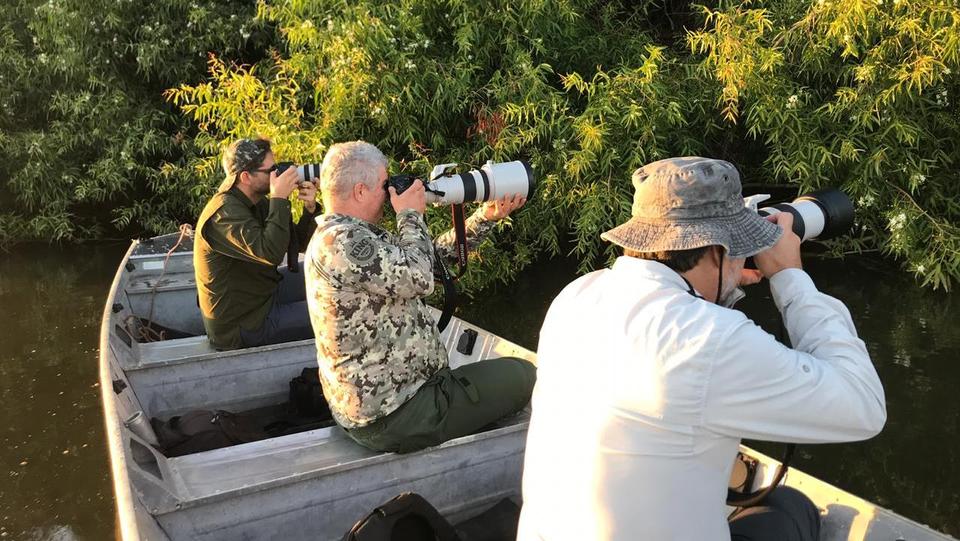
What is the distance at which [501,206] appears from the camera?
2947 millimetres

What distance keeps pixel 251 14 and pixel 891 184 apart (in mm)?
6609

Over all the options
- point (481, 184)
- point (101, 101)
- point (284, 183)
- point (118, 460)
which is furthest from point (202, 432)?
point (101, 101)

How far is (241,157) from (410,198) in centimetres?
145

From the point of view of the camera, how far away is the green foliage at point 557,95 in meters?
4.97

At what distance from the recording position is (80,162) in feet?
29.5

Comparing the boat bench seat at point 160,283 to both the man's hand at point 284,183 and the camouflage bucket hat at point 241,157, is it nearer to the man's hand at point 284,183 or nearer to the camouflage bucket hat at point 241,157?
the camouflage bucket hat at point 241,157

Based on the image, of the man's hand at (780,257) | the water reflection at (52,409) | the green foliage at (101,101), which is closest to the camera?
the man's hand at (780,257)

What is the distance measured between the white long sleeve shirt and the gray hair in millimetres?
1151

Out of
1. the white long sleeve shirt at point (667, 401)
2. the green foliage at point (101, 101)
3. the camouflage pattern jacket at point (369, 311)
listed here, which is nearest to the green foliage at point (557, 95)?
the green foliage at point (101, 101)

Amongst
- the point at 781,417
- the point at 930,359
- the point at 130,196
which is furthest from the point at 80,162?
the point at 781,417

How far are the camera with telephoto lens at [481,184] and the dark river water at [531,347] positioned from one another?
2432 millimetres

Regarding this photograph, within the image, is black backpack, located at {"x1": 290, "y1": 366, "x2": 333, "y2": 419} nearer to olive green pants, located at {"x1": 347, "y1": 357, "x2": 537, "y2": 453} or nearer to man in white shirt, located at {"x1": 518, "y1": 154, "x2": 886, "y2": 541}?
olive green pants, located at {"x1": 347, "y1": 357, "x2": 537, "y2": 453}

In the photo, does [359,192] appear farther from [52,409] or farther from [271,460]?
[52,409]

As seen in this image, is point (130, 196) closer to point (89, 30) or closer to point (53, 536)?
point (89, 30)
